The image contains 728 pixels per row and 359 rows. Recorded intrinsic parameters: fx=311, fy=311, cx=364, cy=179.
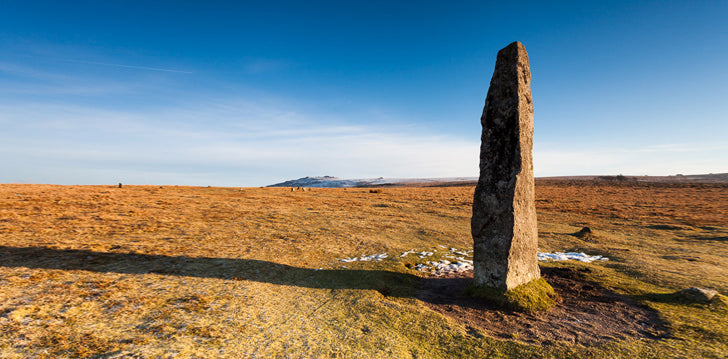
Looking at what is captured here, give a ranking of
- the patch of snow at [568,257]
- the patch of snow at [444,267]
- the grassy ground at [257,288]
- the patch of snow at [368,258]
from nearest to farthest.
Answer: the grassy ground at [257,288] → the patch of snow at [444,267] → the patch of snow at [368,258] → the patch of snow at [568,257]

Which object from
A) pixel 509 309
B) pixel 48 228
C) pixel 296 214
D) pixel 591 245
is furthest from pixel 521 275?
pixel 48 228

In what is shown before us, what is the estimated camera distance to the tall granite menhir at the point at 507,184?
743 centimetres

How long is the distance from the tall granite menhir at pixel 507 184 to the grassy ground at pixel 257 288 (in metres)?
2.03

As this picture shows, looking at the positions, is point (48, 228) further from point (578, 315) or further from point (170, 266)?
point (578, 315)

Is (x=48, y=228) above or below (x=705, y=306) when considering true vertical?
above

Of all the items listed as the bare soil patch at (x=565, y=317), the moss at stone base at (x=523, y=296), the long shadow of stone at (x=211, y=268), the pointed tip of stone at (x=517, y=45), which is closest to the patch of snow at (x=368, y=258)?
the long shadow of stone at (x=211, y=268)

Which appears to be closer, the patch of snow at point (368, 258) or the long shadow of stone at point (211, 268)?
the long shadow of stone at point (211, 268)

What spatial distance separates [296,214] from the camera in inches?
768

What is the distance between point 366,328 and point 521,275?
416cm

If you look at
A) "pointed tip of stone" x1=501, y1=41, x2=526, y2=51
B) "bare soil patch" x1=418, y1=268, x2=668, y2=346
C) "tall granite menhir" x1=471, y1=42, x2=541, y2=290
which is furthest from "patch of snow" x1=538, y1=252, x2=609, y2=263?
"pointed tip of stone" x1=501, y1=41, x2=526, y2=51

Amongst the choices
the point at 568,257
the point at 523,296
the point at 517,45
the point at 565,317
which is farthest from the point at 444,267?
the point at 517,45

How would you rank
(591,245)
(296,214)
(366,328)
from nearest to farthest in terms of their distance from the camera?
(366,328)
(591,245)
(296,214)

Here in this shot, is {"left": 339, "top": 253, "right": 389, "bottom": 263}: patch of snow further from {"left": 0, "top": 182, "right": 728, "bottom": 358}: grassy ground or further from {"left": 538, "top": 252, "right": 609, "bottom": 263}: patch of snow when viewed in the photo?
{"left": 538, "top": 252, "right": 609, "bottom": 263}: patch of snow

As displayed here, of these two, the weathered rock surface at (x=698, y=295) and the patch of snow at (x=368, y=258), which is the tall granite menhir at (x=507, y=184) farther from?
the patch of snow at (x=368, y=258)
